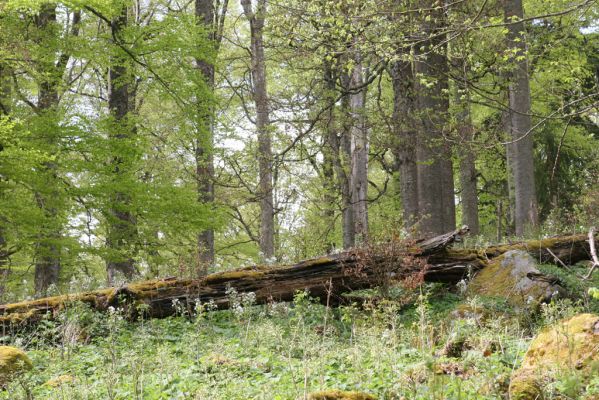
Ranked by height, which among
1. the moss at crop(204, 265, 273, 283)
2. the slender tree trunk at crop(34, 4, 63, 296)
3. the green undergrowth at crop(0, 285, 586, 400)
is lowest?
the green undergrowth at crop(0, 285, 586, 400)

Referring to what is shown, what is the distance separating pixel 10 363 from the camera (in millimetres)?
5543

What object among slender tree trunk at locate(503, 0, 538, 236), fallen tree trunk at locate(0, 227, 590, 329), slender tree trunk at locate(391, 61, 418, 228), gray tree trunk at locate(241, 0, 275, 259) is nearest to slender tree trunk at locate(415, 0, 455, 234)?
slender tree trunk at locate(391, 61, 418, 228)

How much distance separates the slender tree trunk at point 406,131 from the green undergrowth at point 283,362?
572 cm

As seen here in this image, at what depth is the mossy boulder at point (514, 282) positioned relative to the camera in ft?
25.6

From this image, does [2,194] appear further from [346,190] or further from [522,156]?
[522,156]

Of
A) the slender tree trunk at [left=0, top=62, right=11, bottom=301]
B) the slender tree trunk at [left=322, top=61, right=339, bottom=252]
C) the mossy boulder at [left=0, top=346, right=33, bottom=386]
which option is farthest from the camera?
the slender tree trunk at [left=322, top=61, right=339, bottom=252]

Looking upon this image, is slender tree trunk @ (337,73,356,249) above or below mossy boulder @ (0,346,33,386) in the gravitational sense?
above

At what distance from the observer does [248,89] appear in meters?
23.5

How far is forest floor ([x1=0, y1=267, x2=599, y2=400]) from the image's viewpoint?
Result: 3.99 metres

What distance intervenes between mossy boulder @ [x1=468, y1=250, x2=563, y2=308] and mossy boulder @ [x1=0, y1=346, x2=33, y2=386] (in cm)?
A: 575

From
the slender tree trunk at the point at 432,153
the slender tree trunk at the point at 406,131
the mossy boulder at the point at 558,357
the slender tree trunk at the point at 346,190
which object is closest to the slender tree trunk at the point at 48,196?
the slender tree trunk at the point at 346,190

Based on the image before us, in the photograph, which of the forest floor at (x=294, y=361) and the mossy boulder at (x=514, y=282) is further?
the mossy boulder at (x=514, y=282)

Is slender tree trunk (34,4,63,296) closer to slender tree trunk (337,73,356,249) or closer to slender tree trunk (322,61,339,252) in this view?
slender tree trunk (322,61,339,252)

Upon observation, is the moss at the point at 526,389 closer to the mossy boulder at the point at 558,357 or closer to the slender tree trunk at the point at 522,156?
the mossy boulder at the point at 558,357
